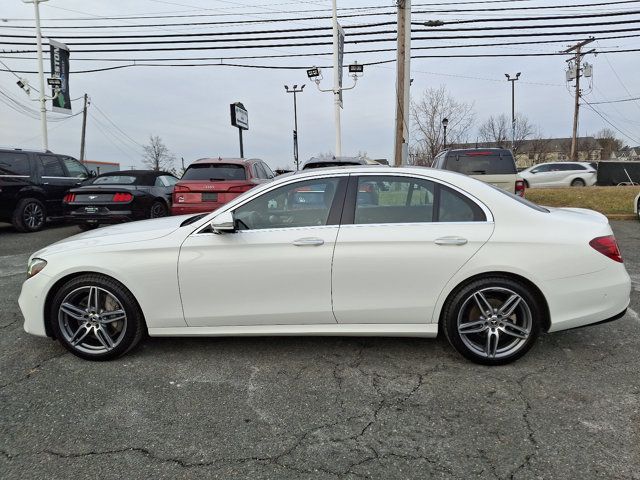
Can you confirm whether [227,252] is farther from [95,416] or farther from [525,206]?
[525,206]

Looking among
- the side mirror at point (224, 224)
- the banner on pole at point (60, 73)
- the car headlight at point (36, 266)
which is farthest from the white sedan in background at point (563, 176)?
the banner on pole at point (60, 73)

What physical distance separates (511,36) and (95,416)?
69.7ft

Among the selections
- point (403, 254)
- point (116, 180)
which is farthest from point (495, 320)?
point (116, 180)

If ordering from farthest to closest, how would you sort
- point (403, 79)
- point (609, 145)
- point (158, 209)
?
point (609, 145)
point (403, 79)
point (158, 209)

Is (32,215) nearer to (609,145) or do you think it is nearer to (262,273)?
(262,273)

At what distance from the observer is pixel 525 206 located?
3375mm

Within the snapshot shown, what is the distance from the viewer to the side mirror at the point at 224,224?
3219mm

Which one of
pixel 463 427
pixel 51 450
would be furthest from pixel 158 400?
pixel 463 427

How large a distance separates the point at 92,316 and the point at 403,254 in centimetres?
245

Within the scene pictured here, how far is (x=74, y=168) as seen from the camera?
10969 mm

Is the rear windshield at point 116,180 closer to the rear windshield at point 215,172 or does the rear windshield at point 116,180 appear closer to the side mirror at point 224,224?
the rear windshield at point 215,172

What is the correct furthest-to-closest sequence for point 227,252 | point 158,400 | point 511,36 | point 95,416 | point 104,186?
point 511,36
point 104,186
point 227,252
point 158,400
point 95,416

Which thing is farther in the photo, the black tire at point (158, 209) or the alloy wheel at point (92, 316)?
the black tire at point (158, 209)

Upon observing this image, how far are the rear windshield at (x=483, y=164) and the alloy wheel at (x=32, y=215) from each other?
9.05 m
